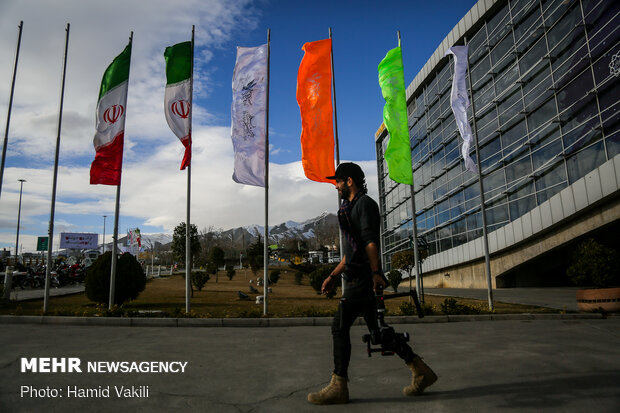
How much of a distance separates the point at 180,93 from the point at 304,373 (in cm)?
966

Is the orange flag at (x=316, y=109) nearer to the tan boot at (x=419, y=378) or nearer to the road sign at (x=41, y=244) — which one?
the tan boot at (x=419, y=378)

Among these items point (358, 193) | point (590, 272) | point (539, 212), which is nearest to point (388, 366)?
point (358, 193)

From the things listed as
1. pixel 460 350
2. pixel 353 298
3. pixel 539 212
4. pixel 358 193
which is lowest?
pixel 460 350

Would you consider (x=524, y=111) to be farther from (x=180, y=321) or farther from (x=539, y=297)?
(x=180, y=321)

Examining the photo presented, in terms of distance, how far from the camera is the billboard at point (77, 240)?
72.8 m

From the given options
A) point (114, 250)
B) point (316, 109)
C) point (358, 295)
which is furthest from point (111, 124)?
point (358, 295)

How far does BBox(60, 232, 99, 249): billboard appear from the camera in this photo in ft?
239

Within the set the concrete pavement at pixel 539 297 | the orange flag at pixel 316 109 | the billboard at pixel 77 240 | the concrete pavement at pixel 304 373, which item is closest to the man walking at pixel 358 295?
the concrete pavement at pixel 304 373

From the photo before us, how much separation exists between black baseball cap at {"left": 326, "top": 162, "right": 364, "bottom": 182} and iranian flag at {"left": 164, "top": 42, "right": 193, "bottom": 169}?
27.0 ft

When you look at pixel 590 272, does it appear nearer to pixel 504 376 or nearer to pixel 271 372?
pixel 504 376

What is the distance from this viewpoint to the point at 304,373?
14.3 feet

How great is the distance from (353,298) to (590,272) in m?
11.3

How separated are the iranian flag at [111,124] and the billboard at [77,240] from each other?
73439mm

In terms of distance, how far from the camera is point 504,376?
158 inches
